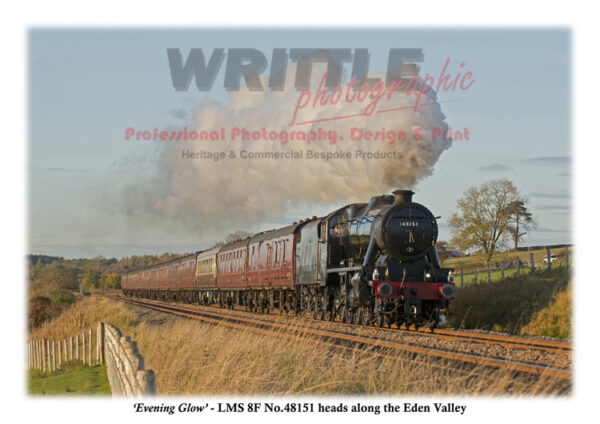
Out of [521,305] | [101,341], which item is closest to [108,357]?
[101,341]

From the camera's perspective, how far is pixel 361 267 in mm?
20094

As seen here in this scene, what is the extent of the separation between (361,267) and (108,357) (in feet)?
25.2

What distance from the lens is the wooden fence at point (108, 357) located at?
9.00 m

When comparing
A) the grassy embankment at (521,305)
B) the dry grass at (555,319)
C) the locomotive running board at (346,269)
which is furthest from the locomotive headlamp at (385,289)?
the dry grass at (555,319)

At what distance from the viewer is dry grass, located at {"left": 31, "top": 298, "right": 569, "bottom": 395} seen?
10438mm

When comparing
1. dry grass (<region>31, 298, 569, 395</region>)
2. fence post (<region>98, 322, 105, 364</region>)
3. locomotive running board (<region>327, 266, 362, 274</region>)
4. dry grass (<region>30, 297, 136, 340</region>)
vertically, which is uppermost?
locomotive running board (<region>327, 266, 362, 274</region>)

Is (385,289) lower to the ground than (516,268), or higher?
lower

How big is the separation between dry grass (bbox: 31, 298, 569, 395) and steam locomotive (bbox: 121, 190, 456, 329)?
14.0 ft

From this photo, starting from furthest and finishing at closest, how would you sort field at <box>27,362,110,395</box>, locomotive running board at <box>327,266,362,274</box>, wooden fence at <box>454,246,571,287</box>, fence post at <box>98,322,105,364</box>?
1. wooden fence at <box>454,246,571,287</box>
2. fence post at <box>98,322,105,364</box>
3. locomotive running board at <box>327,266,362,274</box>
4. field at <box>27,362,110,395</box>

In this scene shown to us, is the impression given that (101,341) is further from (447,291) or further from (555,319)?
(555,319)

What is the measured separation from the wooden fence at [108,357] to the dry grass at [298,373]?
3.47 ft

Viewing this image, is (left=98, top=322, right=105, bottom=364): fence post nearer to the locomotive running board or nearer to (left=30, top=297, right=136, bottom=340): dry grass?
the locomotive running board

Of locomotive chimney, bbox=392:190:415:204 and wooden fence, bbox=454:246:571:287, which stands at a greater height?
locomotive chimney, bbox=392:190:415:204

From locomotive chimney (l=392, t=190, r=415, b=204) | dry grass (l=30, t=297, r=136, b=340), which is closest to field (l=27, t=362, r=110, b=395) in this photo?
dry grass (l=30, t=297, r=136, b=340)
